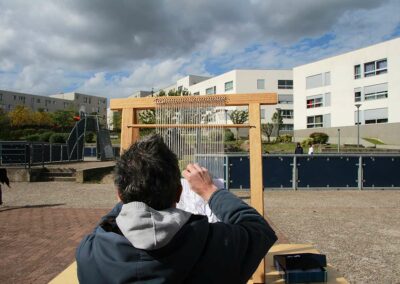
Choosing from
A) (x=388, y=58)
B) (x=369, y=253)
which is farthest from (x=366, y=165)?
(x=388, y=58)

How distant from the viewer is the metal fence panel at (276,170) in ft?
46.6

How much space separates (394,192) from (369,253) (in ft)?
29.0

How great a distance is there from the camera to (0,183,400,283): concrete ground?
5570mm

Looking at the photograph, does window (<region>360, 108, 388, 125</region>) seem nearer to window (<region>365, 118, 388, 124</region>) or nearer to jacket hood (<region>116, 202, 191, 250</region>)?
window (<region>365, 118, 388, 124</region>)

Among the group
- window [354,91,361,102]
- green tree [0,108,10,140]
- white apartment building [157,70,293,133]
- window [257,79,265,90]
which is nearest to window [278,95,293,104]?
white apartment building [157,70,293,133]

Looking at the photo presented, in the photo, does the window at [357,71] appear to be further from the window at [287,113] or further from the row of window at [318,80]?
the window at [287,113]

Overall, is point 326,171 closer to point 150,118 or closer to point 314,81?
point 150,118

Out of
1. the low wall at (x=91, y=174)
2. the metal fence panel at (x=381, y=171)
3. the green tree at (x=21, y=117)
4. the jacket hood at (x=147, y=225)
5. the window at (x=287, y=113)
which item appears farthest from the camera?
the green tree at (x=21, y=117)

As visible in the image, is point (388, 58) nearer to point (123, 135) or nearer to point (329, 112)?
point (329, 112)

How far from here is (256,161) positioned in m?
3.53

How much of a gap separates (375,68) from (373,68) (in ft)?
0.99

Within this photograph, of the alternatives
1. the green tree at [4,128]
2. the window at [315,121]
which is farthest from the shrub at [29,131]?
the window at [315,121]

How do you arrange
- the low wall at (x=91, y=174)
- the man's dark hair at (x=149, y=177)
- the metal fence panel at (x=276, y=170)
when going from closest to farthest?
the man's dark hair at (x=149, y=177)
the metal fence panel at (x=276, y=170)
the low wall at (x=91, y=174)

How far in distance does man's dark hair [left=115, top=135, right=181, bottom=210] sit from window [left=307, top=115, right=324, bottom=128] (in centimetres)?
5387
